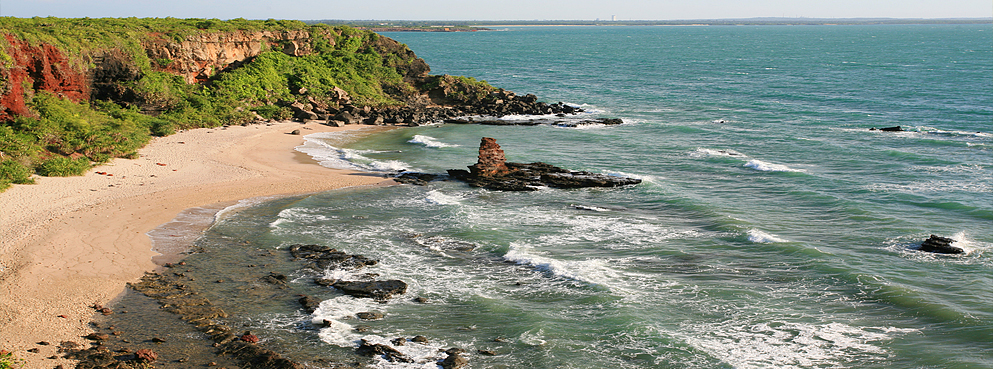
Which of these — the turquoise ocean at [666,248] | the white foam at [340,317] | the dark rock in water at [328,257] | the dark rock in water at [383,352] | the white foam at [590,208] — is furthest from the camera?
the white foam at [590,208]

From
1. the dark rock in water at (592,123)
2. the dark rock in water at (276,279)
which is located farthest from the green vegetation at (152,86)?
the dark rock in water at (592,123)

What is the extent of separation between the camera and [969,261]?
21578 mm

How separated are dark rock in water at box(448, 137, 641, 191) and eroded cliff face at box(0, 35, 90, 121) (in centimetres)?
2182

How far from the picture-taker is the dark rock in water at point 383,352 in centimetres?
1514

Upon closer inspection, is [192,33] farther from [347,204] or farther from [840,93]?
[840,93]

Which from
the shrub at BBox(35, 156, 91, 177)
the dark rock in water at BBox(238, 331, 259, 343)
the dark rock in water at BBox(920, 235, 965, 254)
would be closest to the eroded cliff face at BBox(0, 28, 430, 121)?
the shrub at BBox(35, 156, 91, 177)

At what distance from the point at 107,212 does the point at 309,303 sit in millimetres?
12272

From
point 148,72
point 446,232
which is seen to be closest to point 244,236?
point 446,232

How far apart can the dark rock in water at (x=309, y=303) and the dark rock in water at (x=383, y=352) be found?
260cm

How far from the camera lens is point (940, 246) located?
73.6ft

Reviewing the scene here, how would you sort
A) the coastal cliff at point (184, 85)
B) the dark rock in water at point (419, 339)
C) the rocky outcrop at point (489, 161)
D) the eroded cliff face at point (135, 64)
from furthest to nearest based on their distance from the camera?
the eroded cliff face at point (135, 64) → the coastal cliff at point (184, 85) → the rocky outcrop at point (489, 161) → the dark rock in water at point (419, 339)

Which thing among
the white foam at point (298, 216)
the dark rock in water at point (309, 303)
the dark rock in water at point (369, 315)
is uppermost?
the white foam at point (298, 216)

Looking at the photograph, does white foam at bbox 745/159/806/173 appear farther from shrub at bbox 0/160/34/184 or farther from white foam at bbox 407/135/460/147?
shrub at bbox 0/160/34/184

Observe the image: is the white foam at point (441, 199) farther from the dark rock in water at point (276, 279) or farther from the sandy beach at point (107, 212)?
the dark rock in water at point (276, 279)
